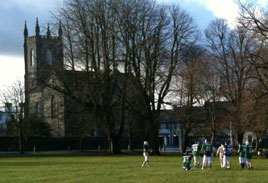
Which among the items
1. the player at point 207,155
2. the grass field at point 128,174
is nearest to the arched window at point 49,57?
the grass field at point 128,174

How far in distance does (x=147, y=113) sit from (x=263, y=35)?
17.7 metres

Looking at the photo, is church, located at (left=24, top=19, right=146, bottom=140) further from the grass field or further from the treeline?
the grass field

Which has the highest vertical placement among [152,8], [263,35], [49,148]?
[152,8]

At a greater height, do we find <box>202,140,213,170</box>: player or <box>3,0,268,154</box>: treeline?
<box>3,0,268,154</box>: treeline

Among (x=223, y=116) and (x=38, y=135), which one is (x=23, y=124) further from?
(x=223, y=116)

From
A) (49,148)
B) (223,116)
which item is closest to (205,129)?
(223,116)

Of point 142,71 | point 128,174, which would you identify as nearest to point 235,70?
point 142,71

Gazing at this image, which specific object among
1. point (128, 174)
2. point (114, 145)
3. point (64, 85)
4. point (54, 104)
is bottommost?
point (114, 145)

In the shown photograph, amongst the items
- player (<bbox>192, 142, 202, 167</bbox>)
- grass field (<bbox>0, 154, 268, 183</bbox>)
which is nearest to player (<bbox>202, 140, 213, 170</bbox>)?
grass field (<bbox>0, 154, 268, 183</bbox>)

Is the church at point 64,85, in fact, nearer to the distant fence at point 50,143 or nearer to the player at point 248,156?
the distant fence at point 50,143

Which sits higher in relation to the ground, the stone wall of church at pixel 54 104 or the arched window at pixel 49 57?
the arched window at pixel 49 57

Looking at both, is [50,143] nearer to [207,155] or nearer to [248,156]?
[207,155]

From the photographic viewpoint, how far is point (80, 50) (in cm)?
5075

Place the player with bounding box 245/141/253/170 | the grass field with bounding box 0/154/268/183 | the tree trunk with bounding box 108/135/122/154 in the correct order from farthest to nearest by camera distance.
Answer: the tree trunk with bounding box 108/135/122/154 → the player with bounding box 245/141/253/170 → the grass field with bounding box 0/154/268/183
